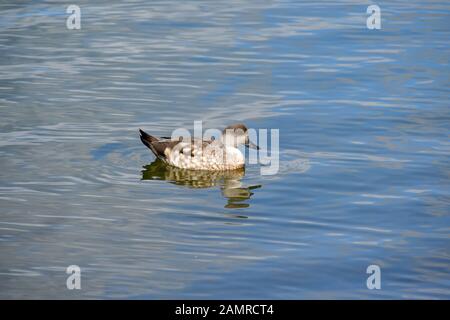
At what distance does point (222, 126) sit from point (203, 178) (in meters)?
1.72

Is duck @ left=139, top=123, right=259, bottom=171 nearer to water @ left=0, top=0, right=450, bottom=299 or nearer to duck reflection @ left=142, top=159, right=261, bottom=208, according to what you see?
duck reflection @ left=142, top=159, right=261, bottom=208

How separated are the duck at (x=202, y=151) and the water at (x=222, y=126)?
0.24m

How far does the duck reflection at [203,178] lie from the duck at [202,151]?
0.31 ft

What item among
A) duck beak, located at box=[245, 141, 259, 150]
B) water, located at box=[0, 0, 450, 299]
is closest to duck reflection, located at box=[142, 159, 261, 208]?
water, located at box=[0, 0, 450, 299]

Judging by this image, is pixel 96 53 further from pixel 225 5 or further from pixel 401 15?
pixel 401 15

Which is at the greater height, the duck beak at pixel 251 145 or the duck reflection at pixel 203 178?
the duck beak at pixel 251 145

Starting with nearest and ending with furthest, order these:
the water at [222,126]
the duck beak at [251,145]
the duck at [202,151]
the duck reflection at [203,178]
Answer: the water at [222,126] < the duck reflection at [203,178] < the duck at [202,151] < the duck beak at [251,145]

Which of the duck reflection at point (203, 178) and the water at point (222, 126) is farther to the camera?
the duck reflection at point (203, 178)

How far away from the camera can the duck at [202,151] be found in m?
15.7

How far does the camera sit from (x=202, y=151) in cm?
1584

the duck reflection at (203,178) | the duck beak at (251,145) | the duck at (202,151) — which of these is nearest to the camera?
the duck reflection at (203,178)

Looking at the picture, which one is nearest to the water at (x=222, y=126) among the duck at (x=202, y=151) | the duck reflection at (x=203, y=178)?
the duck reflection at (x=203, y=178)

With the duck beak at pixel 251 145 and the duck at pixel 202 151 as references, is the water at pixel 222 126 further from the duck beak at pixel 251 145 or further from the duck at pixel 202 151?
the duck beak at pixel 251 145

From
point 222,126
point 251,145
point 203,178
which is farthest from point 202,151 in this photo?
point 222,126
